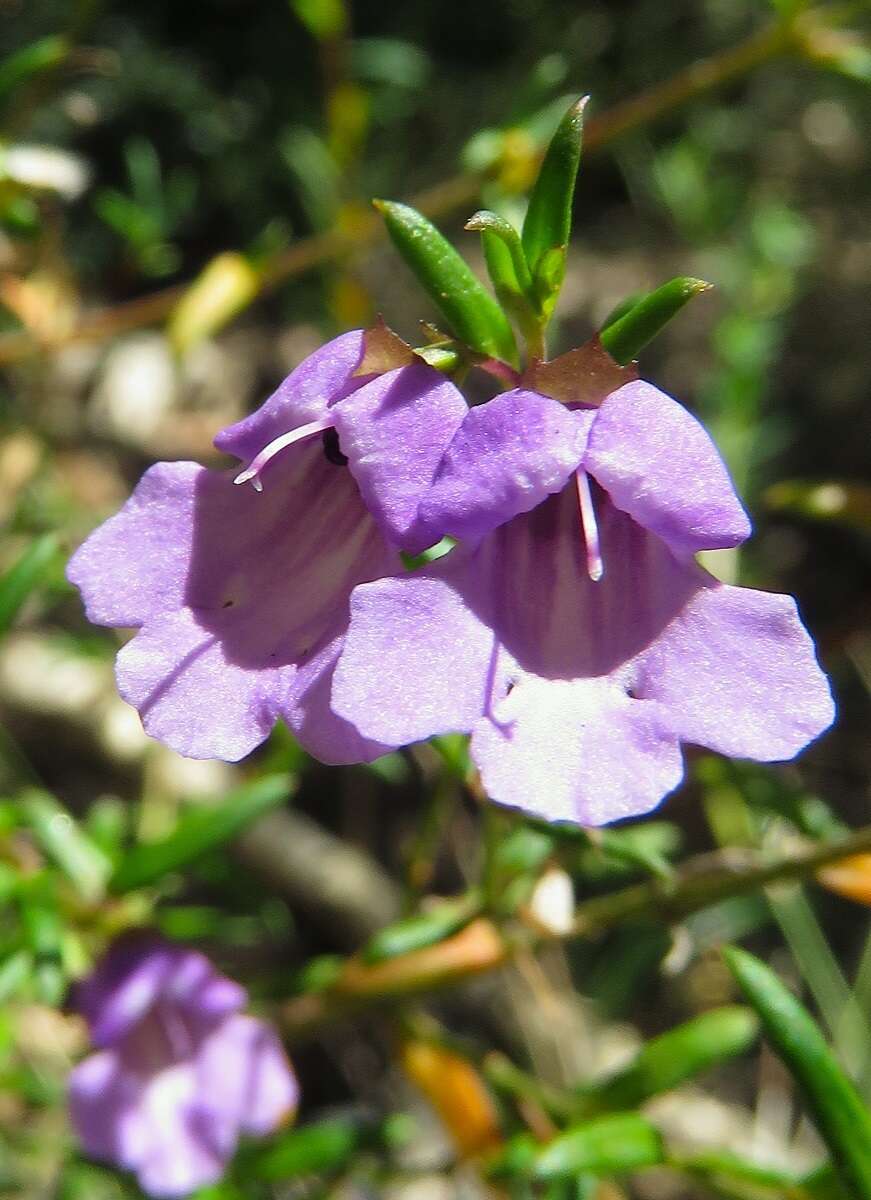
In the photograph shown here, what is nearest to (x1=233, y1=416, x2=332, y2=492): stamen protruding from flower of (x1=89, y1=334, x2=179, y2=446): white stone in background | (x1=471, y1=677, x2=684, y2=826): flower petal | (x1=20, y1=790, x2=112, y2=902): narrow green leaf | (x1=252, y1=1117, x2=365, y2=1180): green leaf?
(x1=471, y1=677, x2=684, y2=826): flower petal

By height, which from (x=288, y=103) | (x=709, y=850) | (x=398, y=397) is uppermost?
(x=398, y=397)

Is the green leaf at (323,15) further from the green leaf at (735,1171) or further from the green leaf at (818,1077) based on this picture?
the green leaf at (735,1171)

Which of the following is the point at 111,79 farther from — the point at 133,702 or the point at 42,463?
the point at 133,702

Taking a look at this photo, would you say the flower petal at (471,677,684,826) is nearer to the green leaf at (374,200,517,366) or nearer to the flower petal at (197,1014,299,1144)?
the green leaf at (374,200,517,366)

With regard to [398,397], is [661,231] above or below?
below

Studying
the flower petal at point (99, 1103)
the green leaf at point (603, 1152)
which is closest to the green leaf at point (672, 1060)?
the green leaf at point (603, 1152)

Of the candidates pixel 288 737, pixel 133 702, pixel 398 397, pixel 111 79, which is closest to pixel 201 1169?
pixel 288 737
